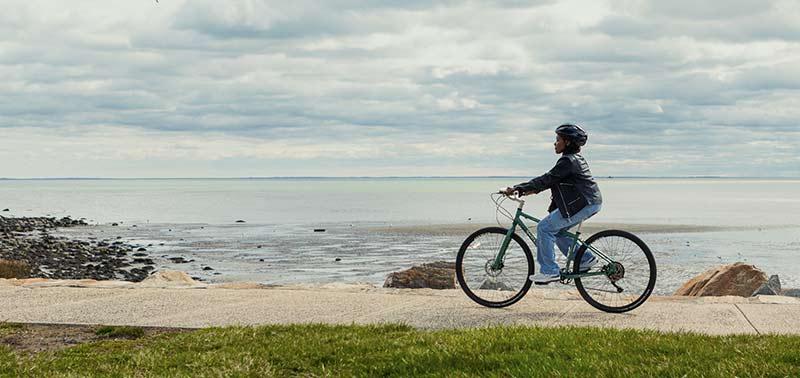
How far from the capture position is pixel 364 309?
10.2m

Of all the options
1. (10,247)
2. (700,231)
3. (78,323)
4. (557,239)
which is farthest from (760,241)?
(78,323)

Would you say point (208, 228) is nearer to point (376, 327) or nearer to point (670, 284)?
point (670, 284)

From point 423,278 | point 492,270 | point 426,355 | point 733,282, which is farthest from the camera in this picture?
point 423,278

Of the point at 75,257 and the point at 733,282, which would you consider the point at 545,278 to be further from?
the point at 75,257

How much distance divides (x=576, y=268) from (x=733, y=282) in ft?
23.6

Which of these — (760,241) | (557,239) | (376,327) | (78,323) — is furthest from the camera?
(760,241)

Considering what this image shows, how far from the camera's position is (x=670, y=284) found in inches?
1042

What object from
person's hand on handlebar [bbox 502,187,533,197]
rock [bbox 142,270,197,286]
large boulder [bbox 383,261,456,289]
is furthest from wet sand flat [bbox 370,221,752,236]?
person's hand on handlebar [bbox 502,187,533,197]

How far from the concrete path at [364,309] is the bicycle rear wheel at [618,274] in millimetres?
167

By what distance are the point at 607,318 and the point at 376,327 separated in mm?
2719

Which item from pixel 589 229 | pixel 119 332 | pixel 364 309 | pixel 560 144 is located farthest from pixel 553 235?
pixel 589 229

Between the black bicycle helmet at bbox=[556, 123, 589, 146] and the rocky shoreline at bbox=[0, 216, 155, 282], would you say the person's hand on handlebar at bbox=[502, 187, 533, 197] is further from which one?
the rocky shoreline at bbox=[0, 216, 155, 282]

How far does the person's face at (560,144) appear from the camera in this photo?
9945 millimetres

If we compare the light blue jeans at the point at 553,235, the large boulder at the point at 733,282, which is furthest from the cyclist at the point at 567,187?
the large boulder at the point at 733,282
